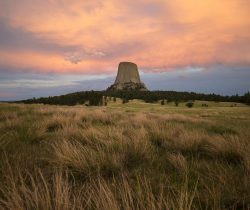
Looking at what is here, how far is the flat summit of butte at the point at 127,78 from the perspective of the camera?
535ft

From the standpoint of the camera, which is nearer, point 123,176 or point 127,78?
point 123,176

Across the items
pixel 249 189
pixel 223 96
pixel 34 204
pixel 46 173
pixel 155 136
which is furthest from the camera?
pixel 223 96

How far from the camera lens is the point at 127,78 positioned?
558ft

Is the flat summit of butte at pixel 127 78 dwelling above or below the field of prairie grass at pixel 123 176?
above

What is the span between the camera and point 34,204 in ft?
6.72

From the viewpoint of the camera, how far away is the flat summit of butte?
163m

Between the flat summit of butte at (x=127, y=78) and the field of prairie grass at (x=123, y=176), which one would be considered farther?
the flat summit of butte at (x=127, y=78)

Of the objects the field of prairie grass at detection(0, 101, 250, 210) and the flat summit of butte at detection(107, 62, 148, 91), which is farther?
the flat summit of butte at detection(107, 62, 148, 91)

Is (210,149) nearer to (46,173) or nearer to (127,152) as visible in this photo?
(127,152)

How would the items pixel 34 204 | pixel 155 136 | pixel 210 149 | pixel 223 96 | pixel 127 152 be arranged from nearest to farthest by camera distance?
1. pixel 34 204
2. pixel 127 152
3. pixel 210 149
4. pixel 155 136
5. pixel 223 96

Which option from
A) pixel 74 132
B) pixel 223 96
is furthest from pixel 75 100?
pixel 74 132

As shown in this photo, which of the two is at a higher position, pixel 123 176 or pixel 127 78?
pixel 127 78

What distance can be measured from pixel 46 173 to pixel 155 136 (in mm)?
3295

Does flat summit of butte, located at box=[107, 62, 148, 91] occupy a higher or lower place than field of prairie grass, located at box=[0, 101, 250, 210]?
higher
